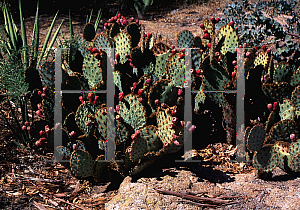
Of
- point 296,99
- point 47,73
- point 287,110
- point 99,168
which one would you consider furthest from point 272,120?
point 47,73

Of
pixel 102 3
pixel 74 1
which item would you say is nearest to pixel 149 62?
pixel 102 3

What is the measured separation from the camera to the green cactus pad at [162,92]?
251 cm

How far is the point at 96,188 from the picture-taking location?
7.99ft

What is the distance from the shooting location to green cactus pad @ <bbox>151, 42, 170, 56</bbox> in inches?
117

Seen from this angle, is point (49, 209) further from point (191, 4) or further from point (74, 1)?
point (191, 4)

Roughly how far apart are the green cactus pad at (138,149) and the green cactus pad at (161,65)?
0.86m

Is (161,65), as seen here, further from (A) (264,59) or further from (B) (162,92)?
→ (A) (264,59)

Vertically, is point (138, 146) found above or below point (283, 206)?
above

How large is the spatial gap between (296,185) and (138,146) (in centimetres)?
116

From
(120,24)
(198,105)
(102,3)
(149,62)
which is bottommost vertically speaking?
(198,105)

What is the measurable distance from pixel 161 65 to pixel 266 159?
1212 mm

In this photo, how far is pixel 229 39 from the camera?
2.96 meters

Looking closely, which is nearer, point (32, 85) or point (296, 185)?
point (296, 185)

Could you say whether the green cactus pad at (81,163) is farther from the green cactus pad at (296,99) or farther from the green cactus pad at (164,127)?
the green cactus pad at (296,99)
